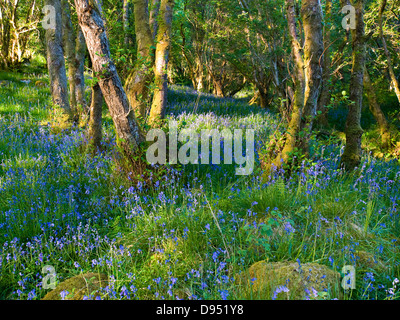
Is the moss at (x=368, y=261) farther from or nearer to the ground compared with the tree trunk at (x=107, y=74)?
nearer to the ground

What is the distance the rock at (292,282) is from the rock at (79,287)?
1104 mm

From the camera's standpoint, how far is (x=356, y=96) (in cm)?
501

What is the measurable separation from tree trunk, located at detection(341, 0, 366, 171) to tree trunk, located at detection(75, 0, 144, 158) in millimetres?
3403

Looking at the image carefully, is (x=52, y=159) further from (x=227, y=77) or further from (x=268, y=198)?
(x=227, y=77)

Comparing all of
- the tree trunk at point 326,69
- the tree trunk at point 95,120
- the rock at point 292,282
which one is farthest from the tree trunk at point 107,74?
the tree trunk at point 326,69

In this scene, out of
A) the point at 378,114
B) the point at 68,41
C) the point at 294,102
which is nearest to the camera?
the point at 294,102

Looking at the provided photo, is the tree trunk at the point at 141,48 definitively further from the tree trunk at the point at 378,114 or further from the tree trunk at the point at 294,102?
the tree trunk at the point at 378,114

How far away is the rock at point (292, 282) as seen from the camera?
2.08 m

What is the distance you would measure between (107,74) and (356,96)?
3970 mm

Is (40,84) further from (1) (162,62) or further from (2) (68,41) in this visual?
(1) (162,62)

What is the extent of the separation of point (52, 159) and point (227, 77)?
55.0ft

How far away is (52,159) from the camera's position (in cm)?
551

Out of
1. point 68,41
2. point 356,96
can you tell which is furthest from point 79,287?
point 68,41
